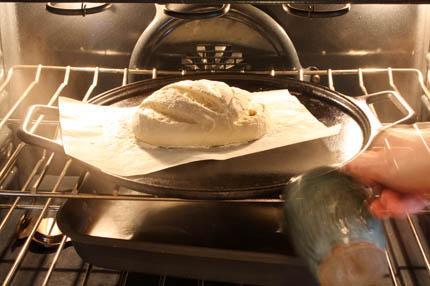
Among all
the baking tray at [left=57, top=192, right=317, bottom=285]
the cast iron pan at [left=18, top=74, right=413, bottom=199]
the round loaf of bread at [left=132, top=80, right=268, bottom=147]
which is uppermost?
the round loaf of bread at [left=132, top=80, right=268, bottom=147]

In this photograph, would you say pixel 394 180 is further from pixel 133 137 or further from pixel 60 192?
pixel 60 192

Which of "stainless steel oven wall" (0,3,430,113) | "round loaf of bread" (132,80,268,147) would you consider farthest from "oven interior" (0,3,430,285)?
"round loaf of bread" (132,80,268,147)

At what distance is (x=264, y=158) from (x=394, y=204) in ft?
0.80

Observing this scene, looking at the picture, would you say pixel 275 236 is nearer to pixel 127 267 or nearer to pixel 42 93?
pixel 127 267

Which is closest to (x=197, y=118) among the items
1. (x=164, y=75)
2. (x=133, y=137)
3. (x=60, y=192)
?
(x=133, y=137)

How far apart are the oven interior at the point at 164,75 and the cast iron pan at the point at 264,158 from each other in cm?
6

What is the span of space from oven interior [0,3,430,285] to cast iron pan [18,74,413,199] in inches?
2.3

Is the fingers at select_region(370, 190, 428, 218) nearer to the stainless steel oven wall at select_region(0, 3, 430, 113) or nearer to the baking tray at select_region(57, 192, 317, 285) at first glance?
the baking tray at select_region(57, 192, 317, 285)

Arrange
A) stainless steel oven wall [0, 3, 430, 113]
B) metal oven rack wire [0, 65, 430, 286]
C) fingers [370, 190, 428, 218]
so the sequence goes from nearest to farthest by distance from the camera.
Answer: fingers [370, 190, 428, 218], metal oven rack wire [0, 65, 430, 286], stainless steel oven wall [0, 3, 430, 113]

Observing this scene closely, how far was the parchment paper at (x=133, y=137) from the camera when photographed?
2.77ft

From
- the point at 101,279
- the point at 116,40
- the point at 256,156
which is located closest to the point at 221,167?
the point at 256,156

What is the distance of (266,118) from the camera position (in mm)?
975

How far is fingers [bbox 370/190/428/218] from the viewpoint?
28.0 inches

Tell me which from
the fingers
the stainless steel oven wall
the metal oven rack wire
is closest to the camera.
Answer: the fingers
